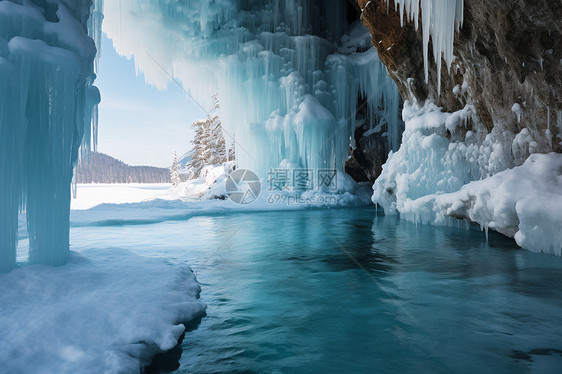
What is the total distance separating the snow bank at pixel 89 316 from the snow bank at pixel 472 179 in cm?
580

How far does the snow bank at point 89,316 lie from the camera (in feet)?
8.15

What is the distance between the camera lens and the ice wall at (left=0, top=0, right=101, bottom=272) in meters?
3.77

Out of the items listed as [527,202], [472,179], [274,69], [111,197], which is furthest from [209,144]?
[527,202]

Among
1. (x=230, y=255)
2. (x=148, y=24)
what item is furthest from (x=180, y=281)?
(x=148, y=24)

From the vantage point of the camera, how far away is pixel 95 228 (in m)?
11.7

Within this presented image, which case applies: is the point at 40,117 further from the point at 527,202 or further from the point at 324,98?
the point at 324,98

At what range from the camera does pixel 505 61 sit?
7.19 metres

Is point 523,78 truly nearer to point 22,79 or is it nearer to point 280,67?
point 22,79

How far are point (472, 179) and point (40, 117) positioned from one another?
987cm

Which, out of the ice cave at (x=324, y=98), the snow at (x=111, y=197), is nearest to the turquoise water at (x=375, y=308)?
the ice cave at (x=324, y=98)

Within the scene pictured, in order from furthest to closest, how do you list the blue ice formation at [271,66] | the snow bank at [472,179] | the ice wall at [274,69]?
the ice wall at [274,69] → the blue ice formation at [271,66] → the snow bank at [472,179]

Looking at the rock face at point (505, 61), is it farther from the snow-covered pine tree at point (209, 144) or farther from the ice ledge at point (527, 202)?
the snow-covered pine tree at point (209, 144)

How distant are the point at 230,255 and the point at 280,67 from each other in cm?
1457

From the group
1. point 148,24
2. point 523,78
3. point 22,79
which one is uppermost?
point 148,24
